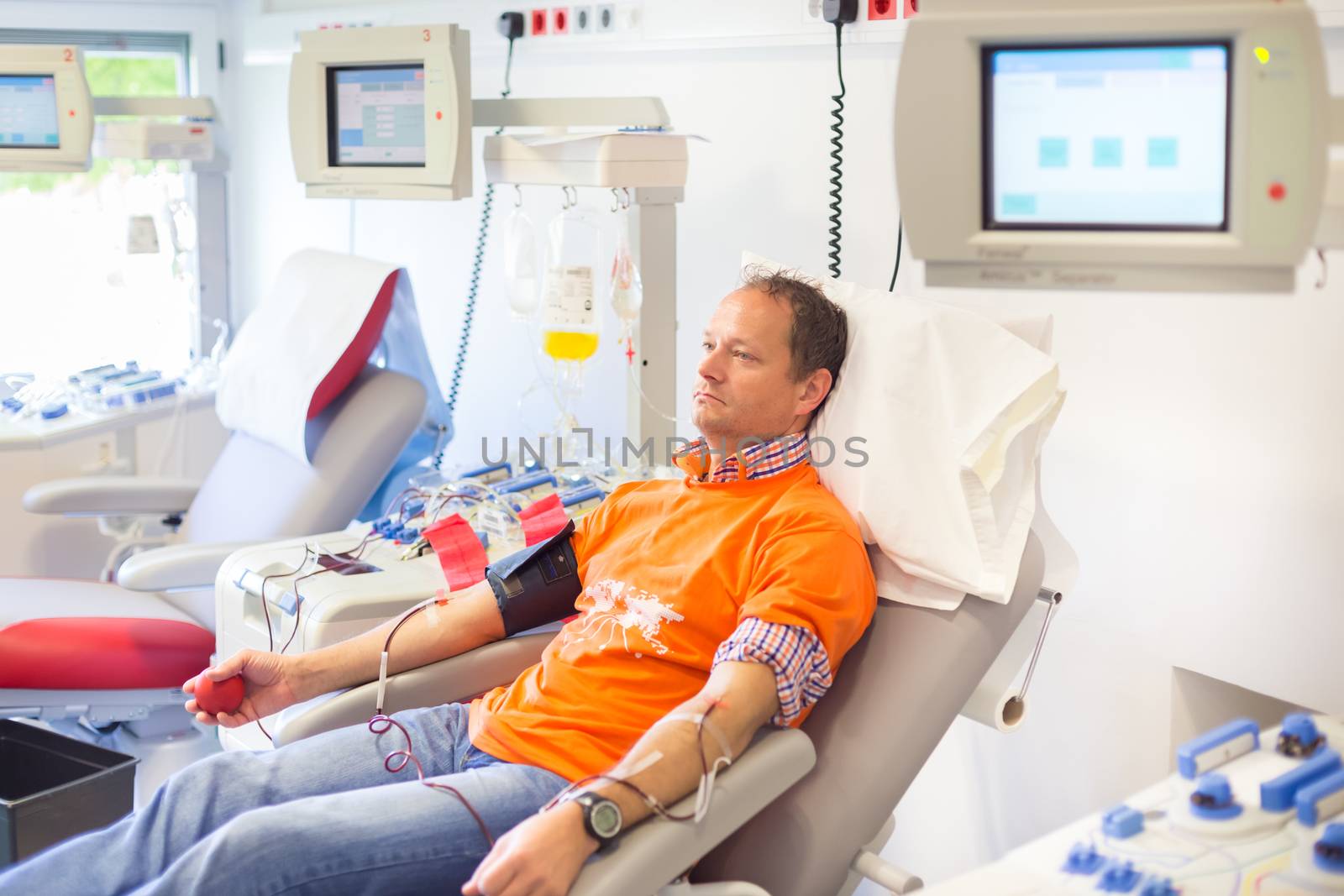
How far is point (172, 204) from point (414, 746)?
7.21 ft

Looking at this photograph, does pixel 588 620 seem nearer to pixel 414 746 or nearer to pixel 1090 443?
pixel 414 746

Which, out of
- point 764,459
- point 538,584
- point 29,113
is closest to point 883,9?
point 764,459

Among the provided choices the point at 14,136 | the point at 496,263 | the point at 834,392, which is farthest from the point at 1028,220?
the point at 14,136

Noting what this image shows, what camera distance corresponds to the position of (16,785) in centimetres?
244

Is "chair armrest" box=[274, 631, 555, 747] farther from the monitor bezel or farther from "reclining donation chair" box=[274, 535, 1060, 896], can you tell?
the monitor bezel

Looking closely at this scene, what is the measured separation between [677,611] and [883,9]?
117 centimetres

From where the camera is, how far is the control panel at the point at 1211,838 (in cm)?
120

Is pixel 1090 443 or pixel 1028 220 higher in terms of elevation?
pixel 1028 220

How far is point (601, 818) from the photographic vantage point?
1.42 m

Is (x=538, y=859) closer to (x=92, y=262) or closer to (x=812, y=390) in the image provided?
(x=812, y=390)

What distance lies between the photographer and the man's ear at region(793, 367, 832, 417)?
1879mm

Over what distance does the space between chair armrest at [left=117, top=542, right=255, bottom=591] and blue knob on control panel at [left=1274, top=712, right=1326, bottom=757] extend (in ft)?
5.36

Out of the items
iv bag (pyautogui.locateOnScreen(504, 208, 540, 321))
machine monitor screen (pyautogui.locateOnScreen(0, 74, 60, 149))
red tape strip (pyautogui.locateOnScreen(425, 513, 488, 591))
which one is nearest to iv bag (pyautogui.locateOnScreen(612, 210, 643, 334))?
iv bag (pyautogui.locateOnScreen(504, 208, 540, 321))

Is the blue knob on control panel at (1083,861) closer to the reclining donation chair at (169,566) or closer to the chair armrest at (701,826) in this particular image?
the chair armrest at (701,826)
